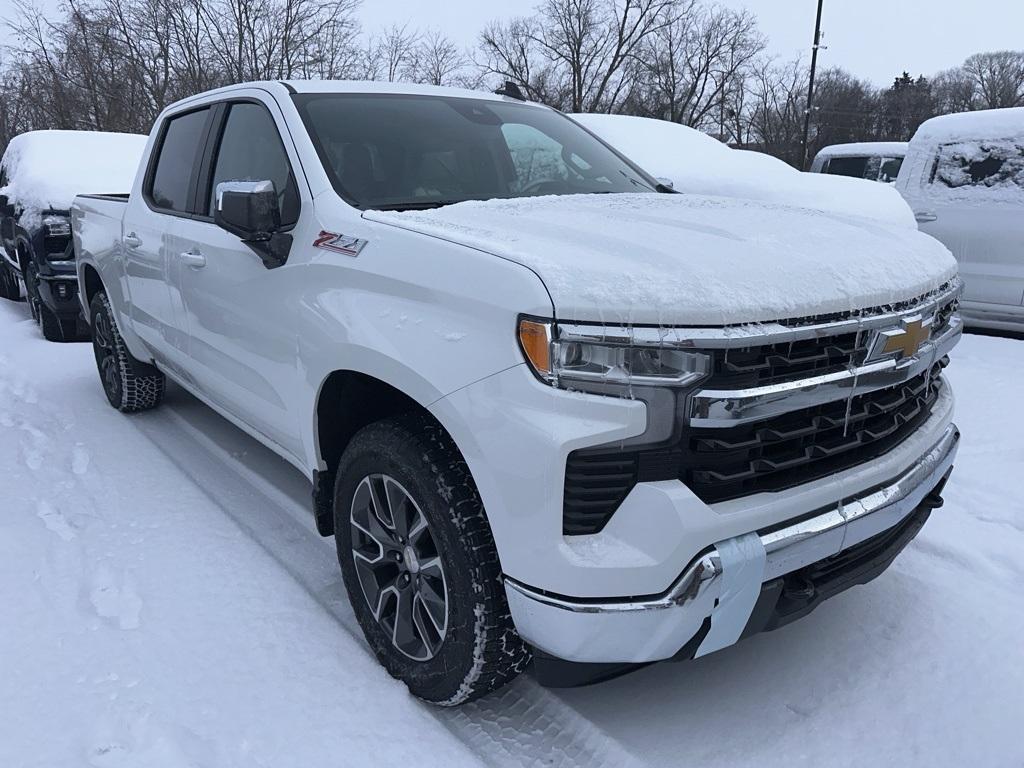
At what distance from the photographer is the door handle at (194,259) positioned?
321 centimetres

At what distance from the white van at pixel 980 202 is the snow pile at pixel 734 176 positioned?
2.47 feet

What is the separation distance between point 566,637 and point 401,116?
83.2 inches

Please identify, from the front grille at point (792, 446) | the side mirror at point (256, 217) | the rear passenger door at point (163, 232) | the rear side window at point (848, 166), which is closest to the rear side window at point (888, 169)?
the rear side window at point (848, 166)

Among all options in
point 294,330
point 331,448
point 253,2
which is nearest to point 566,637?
point 331,448

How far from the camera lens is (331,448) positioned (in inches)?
102

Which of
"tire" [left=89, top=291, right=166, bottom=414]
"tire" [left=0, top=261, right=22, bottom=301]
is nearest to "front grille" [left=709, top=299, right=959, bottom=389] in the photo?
"tire" [left=89, top=291, right=166, bottom=414]

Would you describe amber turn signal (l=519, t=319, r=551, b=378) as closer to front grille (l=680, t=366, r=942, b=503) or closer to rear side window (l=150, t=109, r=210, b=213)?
front grille (l=680, t=366, r=942, b=503)

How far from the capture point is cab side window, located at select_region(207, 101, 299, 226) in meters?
2.71

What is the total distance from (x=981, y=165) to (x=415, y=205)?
645cm

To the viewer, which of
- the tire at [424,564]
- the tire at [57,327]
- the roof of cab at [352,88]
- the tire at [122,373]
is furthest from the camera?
the tire at [57,327]

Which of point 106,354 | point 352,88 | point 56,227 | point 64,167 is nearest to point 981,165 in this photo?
point 352,88

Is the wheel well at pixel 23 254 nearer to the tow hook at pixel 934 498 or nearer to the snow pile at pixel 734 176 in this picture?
the snow pile at pixel 734 176

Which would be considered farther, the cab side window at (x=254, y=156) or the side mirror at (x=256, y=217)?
the cab side window at (x=254, y=156)

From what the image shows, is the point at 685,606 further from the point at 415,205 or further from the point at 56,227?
the point at 56,227
